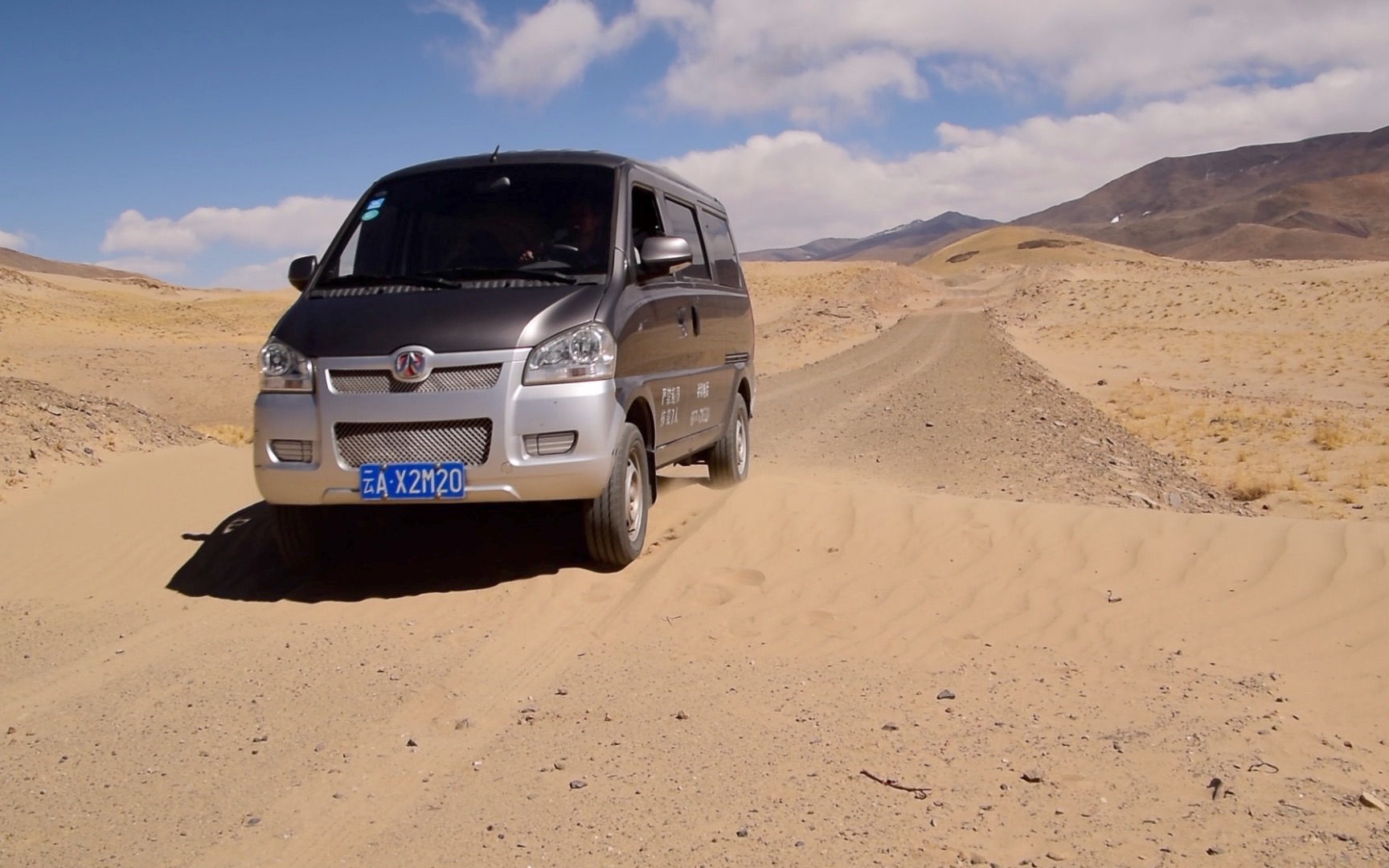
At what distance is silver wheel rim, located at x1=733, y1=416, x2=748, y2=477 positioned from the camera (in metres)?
9.30

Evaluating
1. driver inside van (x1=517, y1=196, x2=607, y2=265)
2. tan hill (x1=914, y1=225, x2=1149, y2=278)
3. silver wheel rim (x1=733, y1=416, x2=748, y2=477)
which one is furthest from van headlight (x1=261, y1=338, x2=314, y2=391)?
tan hill (x1=914, y1=225, x2=1149, y2=278)

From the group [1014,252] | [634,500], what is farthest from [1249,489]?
[1014,252]

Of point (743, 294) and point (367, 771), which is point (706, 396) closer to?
point (743, 294)

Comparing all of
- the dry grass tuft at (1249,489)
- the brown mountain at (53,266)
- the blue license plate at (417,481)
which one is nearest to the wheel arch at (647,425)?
the blue license plate at (417,481)

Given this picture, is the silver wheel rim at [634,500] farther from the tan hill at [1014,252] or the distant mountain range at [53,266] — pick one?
the distant mountain range at [53,266]

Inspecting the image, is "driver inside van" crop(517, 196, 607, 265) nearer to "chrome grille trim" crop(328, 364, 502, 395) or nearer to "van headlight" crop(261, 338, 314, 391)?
"chrome grille trim" crop(328, 364, 502, 395)

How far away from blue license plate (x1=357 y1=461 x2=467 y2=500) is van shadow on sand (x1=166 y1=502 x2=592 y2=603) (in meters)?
0.65

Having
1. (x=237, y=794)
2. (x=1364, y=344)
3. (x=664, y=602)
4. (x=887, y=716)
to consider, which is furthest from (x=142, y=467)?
(x=1364, y=344)

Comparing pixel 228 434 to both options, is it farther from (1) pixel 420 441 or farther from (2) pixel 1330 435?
(2) pixel 1330 435

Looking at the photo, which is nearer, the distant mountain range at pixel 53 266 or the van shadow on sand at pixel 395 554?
the van shadow on sand at pixel 395 554

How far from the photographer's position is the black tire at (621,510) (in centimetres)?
610

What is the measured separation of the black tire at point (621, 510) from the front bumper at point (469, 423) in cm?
13

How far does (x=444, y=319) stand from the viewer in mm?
5934

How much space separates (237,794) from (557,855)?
1242 millimetres
